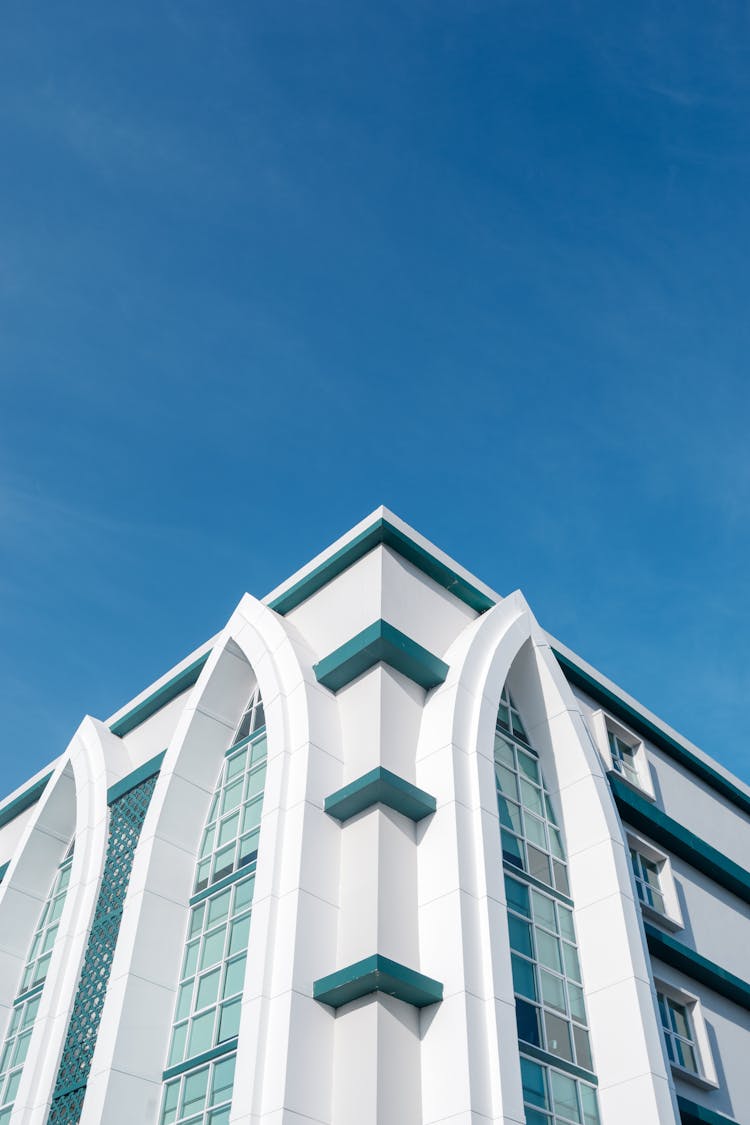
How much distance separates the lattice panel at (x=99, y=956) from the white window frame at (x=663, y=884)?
9216mm

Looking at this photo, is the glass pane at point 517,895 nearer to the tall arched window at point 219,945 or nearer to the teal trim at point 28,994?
the tall arched window at point 219,945

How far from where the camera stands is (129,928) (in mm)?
18266

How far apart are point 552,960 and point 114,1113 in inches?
268

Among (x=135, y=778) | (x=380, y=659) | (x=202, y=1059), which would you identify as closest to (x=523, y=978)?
(x=202, y=1059)

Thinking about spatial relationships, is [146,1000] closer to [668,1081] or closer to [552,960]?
[552,960]

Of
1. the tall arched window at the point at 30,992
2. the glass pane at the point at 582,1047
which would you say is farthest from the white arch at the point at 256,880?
the tall arched window at the point at 30,992

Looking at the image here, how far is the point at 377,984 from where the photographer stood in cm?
1448

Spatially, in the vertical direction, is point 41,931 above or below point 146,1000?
above

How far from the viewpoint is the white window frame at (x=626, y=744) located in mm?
21734

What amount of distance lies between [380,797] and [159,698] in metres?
8.32

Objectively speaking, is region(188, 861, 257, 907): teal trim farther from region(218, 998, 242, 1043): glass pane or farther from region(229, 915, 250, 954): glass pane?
region(218, 998, 242, 1043): glass pane

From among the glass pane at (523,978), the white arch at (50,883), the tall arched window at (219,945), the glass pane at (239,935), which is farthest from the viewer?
the white arch at (50,883)

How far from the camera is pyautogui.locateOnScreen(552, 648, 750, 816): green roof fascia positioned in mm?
22672

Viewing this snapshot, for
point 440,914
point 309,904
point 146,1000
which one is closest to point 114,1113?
point 146,1000
